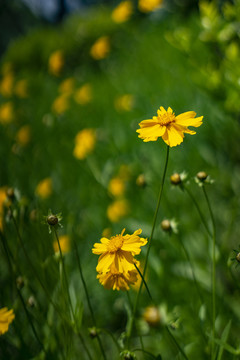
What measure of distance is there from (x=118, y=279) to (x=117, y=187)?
0.98 metres

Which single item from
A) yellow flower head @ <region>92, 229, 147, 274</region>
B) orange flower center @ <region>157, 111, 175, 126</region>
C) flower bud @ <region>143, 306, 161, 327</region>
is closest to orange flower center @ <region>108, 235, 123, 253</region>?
yellow flower head @ <region>92, 229, 147, 274</region>

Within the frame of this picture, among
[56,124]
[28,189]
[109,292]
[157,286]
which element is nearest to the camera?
[157,286]

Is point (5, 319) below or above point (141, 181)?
below

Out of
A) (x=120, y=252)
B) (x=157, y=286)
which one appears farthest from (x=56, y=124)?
Answer: (x=120, y=252)

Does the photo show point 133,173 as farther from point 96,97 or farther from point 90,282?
point 96,97

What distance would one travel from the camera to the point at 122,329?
1182mm

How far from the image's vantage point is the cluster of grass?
2.70 feet

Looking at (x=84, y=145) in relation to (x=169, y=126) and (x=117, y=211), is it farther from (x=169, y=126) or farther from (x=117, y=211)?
(x=169, y=126)

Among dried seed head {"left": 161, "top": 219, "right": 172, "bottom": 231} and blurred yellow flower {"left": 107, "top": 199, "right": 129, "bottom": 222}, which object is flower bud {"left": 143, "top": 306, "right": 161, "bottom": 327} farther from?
blurred yellow flower {"left": 107, "top": 199, "right": 129, "bottom": 222}

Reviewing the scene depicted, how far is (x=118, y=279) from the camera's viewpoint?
583 mm

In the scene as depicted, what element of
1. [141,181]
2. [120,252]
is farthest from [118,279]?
[141,181]

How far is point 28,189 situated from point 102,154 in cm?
46

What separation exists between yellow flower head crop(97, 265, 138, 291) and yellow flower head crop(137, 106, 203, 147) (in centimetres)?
23

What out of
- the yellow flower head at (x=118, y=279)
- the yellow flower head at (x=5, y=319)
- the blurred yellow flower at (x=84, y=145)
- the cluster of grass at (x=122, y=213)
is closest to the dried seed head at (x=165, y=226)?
the cluster of grass at (x=122, y=213)
